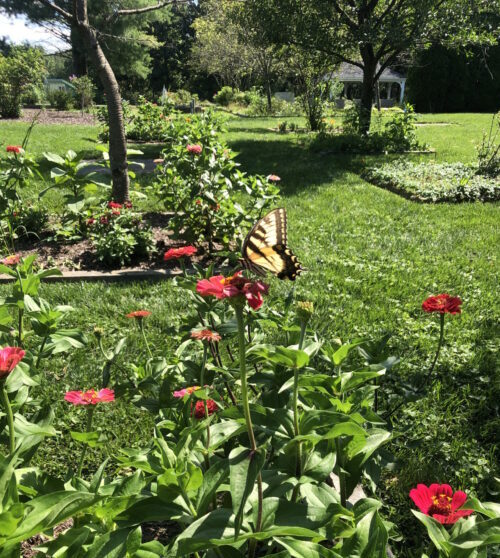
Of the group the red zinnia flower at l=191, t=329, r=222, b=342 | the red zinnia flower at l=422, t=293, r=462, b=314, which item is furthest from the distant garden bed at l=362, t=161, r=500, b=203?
the red zinnia flower at l=191, t=329, r=222, b=342

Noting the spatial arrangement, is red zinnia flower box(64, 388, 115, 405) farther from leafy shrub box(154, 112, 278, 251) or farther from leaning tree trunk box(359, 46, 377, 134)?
leaning tree trunk box(359, 46, 377, 134)

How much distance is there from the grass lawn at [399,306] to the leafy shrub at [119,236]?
0.45 metres

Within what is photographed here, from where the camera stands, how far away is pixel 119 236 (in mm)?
4293

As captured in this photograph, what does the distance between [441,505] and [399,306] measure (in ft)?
8.70

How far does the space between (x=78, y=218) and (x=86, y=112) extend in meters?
18.8

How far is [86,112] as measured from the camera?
69.4 ft

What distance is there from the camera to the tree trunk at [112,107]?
438 cm

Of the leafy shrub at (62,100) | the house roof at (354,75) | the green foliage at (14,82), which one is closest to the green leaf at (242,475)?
the green foliage at (14,82)

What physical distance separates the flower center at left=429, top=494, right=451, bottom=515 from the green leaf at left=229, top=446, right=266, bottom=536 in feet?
1.65

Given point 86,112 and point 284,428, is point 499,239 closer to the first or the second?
point 284,428

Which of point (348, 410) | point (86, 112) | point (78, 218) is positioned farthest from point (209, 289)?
point (86, 112)

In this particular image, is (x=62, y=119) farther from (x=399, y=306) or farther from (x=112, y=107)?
(x=399, y=306)

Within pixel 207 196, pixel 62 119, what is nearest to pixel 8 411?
pixel 207 196

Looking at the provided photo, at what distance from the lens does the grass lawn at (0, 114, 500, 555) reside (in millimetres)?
2307
